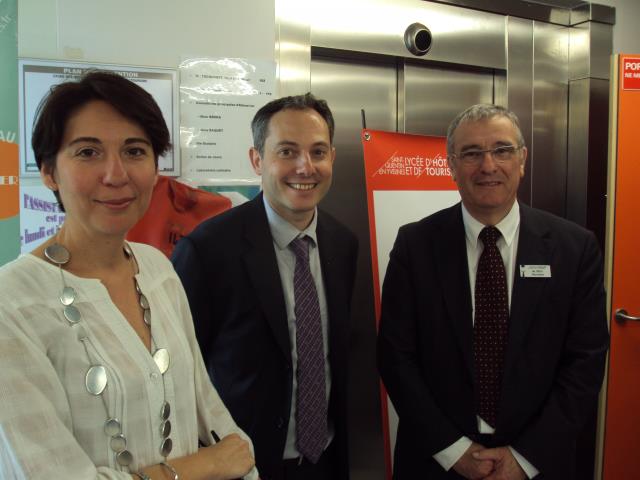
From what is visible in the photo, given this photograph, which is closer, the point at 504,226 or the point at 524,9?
the point at 504,226

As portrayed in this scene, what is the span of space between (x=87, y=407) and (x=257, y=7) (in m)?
2.00

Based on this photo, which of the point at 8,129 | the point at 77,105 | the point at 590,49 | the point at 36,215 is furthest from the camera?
the point at 590,49

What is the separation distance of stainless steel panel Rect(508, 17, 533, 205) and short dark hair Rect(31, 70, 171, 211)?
2.66 m

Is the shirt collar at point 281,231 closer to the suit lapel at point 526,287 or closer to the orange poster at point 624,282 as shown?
the suit lapel at point 526,287

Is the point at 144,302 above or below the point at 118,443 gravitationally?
above

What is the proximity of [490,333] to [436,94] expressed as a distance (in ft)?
5.80

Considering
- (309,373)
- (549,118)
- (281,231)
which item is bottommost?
(309,373)

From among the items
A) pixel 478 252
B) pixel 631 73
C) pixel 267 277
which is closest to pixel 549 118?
pixel 631 73

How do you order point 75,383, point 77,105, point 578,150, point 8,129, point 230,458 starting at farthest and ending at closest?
1. point 578,150
2. point 8,129
3. point 230,458
4. point 77,105
5. point 75,383

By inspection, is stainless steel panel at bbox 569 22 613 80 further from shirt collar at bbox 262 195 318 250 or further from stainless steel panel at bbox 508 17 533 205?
shirt collar at bbox 262 195 318 250

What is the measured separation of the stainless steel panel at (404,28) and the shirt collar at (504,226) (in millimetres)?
1271

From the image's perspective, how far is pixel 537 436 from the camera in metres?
1.77

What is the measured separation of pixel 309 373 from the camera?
1822mm

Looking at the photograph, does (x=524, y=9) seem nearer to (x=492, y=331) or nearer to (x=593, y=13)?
(x=593, y=13)
